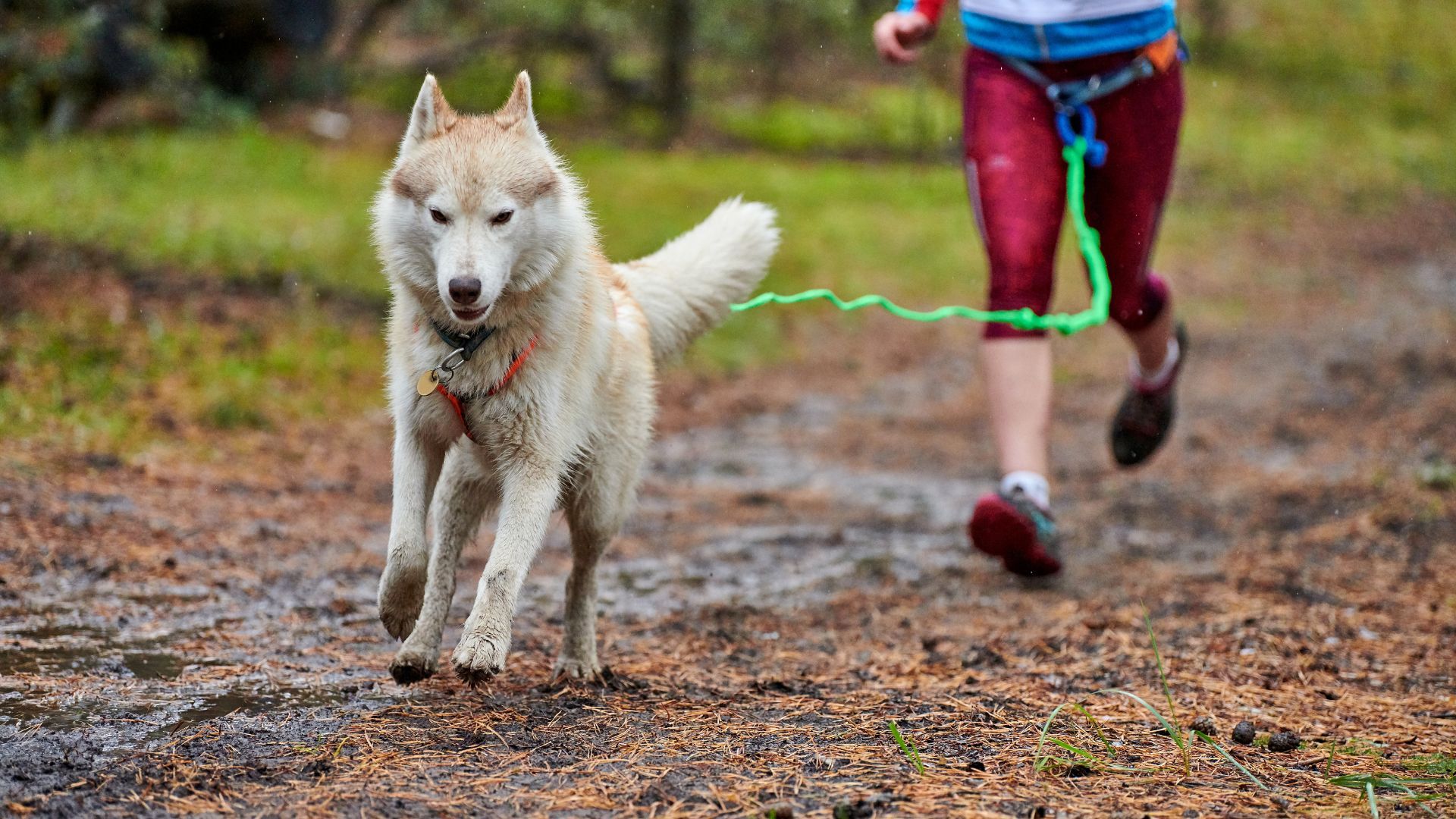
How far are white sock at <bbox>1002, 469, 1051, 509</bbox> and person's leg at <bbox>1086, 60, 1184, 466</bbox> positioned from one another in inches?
36.4

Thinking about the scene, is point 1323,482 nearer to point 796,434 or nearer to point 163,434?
point 796,434

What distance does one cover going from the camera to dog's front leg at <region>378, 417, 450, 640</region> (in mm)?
3184

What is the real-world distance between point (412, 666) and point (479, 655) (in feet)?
0.87

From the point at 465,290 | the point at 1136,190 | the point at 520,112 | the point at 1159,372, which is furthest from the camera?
the point at 1159,372

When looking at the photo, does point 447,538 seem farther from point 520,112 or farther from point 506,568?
point 520,112

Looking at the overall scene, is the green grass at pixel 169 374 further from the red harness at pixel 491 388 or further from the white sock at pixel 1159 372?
the white sock at pixel 1159 372

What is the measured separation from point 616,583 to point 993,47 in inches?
90.8

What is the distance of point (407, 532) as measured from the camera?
3186 millimetres

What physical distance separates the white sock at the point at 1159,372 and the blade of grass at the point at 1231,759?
276 centimetres

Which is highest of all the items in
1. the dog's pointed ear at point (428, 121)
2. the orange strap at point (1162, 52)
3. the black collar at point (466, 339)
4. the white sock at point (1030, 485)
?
the orange strap at point (1162, 52)

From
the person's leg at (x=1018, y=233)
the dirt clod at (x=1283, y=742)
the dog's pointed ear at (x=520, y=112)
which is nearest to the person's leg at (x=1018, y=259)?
the person's leg at (x=1018, y=233)

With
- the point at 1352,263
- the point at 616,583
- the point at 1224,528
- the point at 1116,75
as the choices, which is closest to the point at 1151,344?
the point at 1224,528

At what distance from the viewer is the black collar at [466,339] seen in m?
3.18

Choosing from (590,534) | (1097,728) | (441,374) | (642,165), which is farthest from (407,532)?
(642,165)
